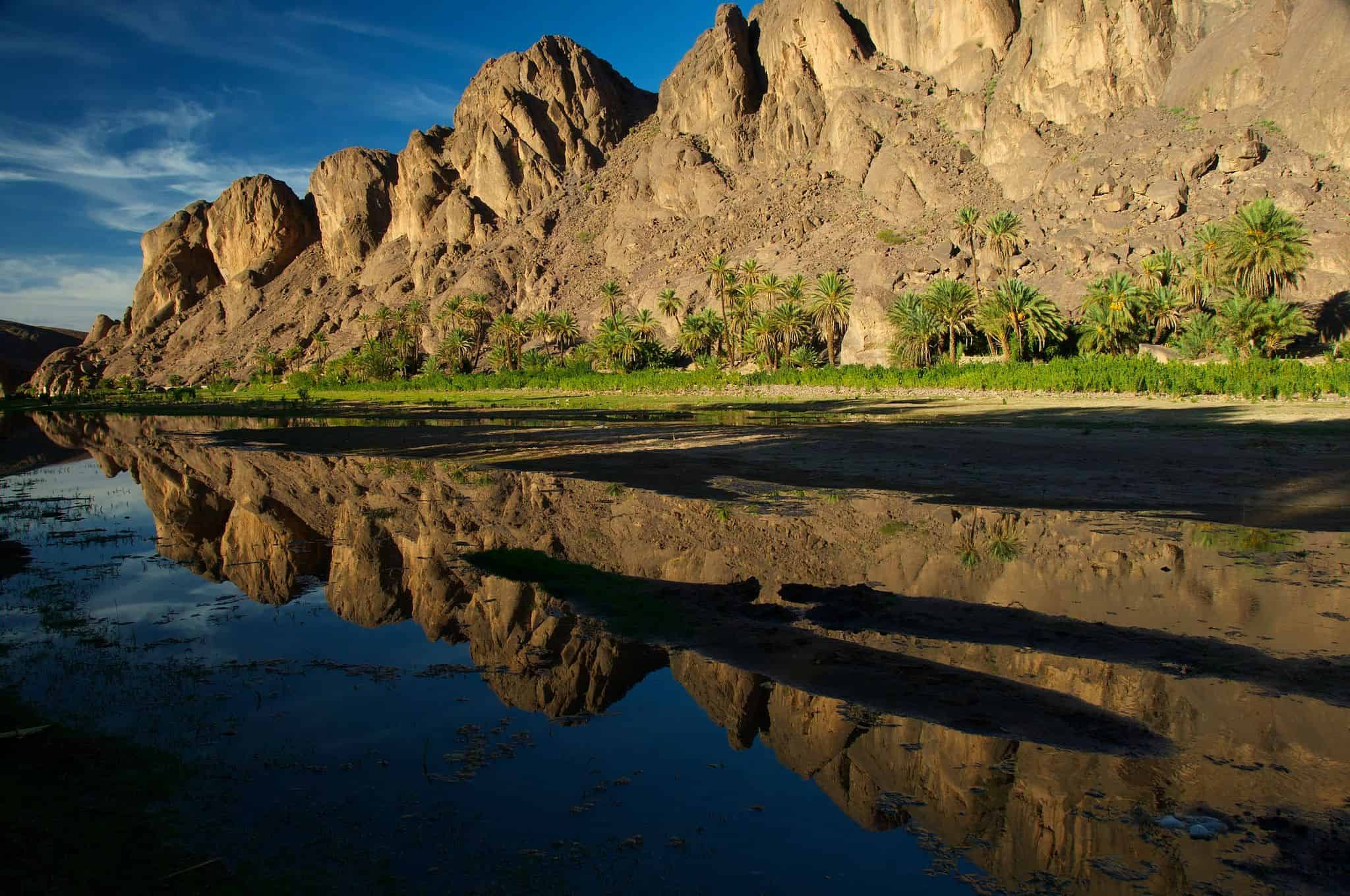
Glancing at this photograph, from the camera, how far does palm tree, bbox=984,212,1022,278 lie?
270 ft

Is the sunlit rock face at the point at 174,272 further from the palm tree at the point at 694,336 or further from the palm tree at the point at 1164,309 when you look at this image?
the palm tree at the point at 1164,309

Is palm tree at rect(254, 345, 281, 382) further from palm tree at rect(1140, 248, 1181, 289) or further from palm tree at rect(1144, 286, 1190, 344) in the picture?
palm tree at rect(1144, 286, 1190, 344)

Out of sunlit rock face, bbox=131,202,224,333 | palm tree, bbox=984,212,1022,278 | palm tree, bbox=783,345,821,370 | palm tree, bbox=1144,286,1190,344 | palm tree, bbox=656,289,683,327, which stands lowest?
palm tree, bbox=783,345,821,370

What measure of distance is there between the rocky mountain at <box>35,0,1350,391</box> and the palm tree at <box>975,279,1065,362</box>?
13.5 metres

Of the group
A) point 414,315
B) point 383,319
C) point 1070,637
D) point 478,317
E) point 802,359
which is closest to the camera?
point 1070,637

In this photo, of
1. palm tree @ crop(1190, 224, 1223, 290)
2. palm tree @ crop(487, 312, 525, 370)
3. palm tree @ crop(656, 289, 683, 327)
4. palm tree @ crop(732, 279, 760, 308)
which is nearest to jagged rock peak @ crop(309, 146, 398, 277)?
palm tree @ crop(487, 312, 525, 370)

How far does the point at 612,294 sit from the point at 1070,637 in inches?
4279

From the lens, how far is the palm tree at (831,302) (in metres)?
86.4

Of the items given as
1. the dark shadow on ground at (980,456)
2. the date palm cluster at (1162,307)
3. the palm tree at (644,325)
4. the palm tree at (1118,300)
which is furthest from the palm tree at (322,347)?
the palm tree at (1118,300)

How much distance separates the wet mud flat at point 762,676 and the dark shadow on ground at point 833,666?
4cm

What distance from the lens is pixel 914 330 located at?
74.2m

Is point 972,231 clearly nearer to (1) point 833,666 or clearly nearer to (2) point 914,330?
(2) point 914,330

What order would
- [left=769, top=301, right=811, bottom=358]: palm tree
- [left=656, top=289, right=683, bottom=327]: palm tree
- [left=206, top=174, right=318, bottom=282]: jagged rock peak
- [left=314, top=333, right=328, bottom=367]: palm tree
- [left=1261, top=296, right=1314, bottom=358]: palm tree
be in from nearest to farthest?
1. [left=1261, top=296, right=1314, bottom=358]: palm tree
2. [left=769, top=301, right=811, bottom=358]: palm tree
3. [left=656, top=289, right=683, bottom=327]: palm tree
4. [left=314, top=333, right=328, bottom=367]: palm tree
5. [left=206, top=174, right=318, bottom=282]: jagged rock peak

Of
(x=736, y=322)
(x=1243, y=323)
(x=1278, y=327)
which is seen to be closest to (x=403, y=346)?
(x=736, y=322)
